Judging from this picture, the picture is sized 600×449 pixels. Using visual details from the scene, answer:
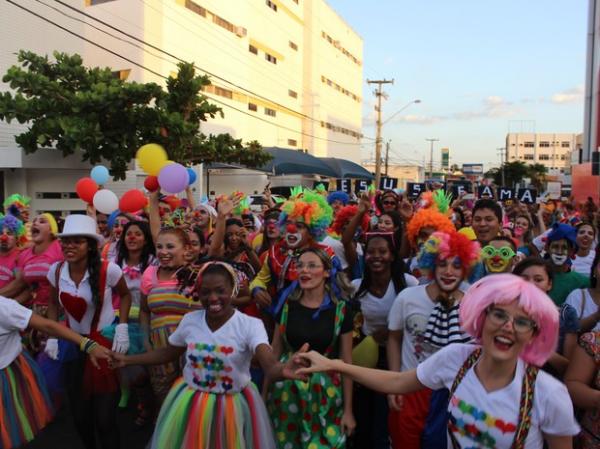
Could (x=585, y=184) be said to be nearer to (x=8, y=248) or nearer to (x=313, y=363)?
(x=8, y=248)

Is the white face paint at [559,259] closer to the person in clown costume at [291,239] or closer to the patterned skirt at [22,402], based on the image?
the person in clown costume at [291,239]

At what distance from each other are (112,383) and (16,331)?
0.75m

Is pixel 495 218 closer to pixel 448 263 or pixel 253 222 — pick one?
pixel 448 263

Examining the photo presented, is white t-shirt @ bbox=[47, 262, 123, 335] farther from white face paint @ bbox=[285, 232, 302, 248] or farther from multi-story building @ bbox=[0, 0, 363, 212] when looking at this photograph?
multi-story building @ bbox=[0, 0, 363, 212]

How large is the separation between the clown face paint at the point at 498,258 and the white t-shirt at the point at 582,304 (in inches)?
35.4

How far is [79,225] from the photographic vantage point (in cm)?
404

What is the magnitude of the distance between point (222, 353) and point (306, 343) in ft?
1.62

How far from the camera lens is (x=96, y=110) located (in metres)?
15.8

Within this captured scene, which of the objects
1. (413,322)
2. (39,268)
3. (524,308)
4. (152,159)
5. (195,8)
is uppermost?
(195,8)

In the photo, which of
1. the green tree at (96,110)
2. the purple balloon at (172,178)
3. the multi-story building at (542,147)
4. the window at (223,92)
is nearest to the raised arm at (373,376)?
the purple balloon at (172,178)

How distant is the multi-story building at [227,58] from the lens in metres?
18.0

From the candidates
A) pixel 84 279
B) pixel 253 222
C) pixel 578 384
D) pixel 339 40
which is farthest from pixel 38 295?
pixel 339 40

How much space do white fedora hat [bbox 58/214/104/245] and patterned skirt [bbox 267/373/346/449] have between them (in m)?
1.79

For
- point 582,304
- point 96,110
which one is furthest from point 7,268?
point 96,110
